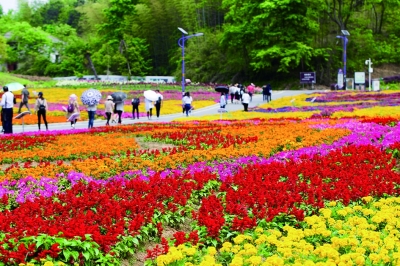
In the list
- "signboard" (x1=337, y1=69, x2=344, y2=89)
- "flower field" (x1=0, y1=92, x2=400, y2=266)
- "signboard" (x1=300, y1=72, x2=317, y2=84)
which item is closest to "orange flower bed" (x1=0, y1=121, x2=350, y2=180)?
"flower field" (x1=0, y1=92, x2=400, y2=266)

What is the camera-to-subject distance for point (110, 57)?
78.4 meters

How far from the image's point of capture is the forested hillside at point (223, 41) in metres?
59.7

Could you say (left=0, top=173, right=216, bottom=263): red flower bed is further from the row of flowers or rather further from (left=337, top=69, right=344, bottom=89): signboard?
(left=337, top=69, right=344, bottom=89): signboard

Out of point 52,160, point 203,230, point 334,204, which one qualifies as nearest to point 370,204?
point 334,204

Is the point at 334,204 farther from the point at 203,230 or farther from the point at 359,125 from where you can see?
the point at 359,125

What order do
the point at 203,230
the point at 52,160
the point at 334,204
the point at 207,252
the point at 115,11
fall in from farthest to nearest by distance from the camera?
the point at 115,11, the point at 52,160, the point at 334,204, the point at 203,230, the point at 207,252

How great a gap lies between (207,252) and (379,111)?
18.0 metres

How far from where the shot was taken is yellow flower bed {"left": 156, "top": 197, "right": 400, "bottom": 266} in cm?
493

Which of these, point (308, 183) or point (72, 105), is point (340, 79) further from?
point (308, 183)

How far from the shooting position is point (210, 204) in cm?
704

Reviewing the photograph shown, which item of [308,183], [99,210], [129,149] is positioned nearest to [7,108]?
[129,149]

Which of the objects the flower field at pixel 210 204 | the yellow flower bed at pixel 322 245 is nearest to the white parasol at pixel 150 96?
the flower field at pixel 210 204

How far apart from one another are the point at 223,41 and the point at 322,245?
58.2m

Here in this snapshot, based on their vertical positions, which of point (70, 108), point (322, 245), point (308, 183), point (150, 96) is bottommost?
point (322, 245)
